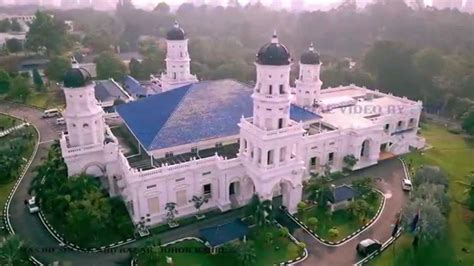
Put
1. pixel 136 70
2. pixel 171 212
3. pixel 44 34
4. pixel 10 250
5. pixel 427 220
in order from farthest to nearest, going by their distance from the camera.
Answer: pixel 44 34 → pixel 136 70 → pixel 171 212 → pixel 427 220 → pixel 10 250

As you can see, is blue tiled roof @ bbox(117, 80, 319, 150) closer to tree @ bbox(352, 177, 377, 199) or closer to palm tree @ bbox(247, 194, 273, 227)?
palm tree @ bbox(247, 194, 273, 227)

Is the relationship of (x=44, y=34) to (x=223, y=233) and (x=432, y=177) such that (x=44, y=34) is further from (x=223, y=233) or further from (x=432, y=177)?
(x=432, y=177)

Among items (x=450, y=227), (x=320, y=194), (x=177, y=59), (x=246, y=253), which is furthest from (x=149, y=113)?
(x=450, y=227)

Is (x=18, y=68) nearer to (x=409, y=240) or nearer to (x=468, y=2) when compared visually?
(x=409, y=240)

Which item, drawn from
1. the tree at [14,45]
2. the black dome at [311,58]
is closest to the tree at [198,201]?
the black dome at [311,58]

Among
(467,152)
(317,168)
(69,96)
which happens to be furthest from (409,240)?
(69,96)

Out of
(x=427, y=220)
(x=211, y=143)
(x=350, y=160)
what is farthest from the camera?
(x=350, y=160)
